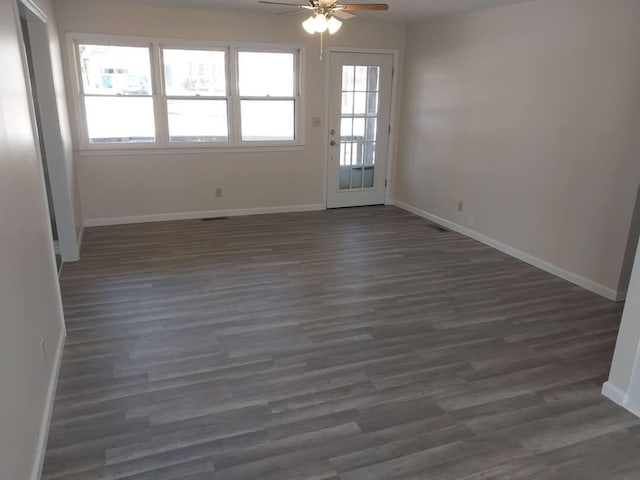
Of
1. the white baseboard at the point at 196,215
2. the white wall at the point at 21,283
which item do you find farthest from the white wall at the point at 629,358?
the white baseboard at the point at 196,215

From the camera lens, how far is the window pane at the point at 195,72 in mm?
5691

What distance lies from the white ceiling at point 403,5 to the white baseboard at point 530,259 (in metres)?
2.41

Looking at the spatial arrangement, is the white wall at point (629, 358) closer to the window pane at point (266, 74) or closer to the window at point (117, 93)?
the window pane at point (266, 74)

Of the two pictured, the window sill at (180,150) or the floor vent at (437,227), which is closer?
the window sill at (180,150)

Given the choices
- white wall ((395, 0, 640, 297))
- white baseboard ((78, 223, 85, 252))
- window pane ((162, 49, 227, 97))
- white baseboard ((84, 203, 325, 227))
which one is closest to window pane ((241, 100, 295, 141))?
window pane ((162, 49, 227, 97))

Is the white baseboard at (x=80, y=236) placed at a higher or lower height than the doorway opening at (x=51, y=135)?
lower

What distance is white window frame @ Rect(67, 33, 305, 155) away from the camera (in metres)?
5.35

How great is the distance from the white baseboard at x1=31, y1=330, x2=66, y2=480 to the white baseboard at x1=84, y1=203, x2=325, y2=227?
298 centimetres

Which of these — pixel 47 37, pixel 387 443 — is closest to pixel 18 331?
pixel 387 443

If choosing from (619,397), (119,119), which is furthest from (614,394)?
(119,119)

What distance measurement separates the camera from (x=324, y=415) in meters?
2.45

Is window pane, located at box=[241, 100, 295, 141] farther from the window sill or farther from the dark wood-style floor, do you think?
the dark wood-style floor

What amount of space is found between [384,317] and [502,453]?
4.72ft

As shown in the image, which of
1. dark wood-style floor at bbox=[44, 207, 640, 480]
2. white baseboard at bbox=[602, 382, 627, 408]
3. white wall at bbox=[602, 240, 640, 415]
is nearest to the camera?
dark wood-style floor at bbox=[44, 207, 640, 480]
